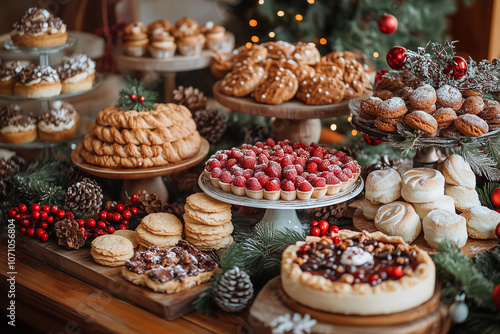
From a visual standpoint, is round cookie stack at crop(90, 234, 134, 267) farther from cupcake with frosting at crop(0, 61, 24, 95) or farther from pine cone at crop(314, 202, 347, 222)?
cupcake with frosting at crop(0, 61, 24, 95)

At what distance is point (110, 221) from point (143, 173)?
211 mm

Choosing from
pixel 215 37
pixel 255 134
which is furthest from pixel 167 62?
pixel 255 134

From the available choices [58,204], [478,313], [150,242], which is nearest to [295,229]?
[150,242]

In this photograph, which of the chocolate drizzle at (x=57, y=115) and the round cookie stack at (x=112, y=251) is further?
the chocolate drizzle at (x=57, y=115)

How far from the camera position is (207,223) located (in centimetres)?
178

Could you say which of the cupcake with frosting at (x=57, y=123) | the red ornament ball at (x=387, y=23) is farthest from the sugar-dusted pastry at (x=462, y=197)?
the cupcake with frosting at (x=57, y=123)

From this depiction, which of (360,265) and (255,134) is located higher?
(360,265)

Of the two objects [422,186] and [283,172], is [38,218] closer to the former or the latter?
[283,172]

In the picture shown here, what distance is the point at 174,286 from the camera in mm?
1604

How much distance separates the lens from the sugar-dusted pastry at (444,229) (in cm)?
163

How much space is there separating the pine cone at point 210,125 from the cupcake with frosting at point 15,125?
0.73m

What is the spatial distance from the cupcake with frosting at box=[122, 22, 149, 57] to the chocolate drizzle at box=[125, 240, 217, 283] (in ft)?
4.63

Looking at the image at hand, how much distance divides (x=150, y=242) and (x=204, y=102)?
1.10m

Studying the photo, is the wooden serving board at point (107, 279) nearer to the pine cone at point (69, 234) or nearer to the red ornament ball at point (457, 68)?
the pine cone at point (69, 234)
